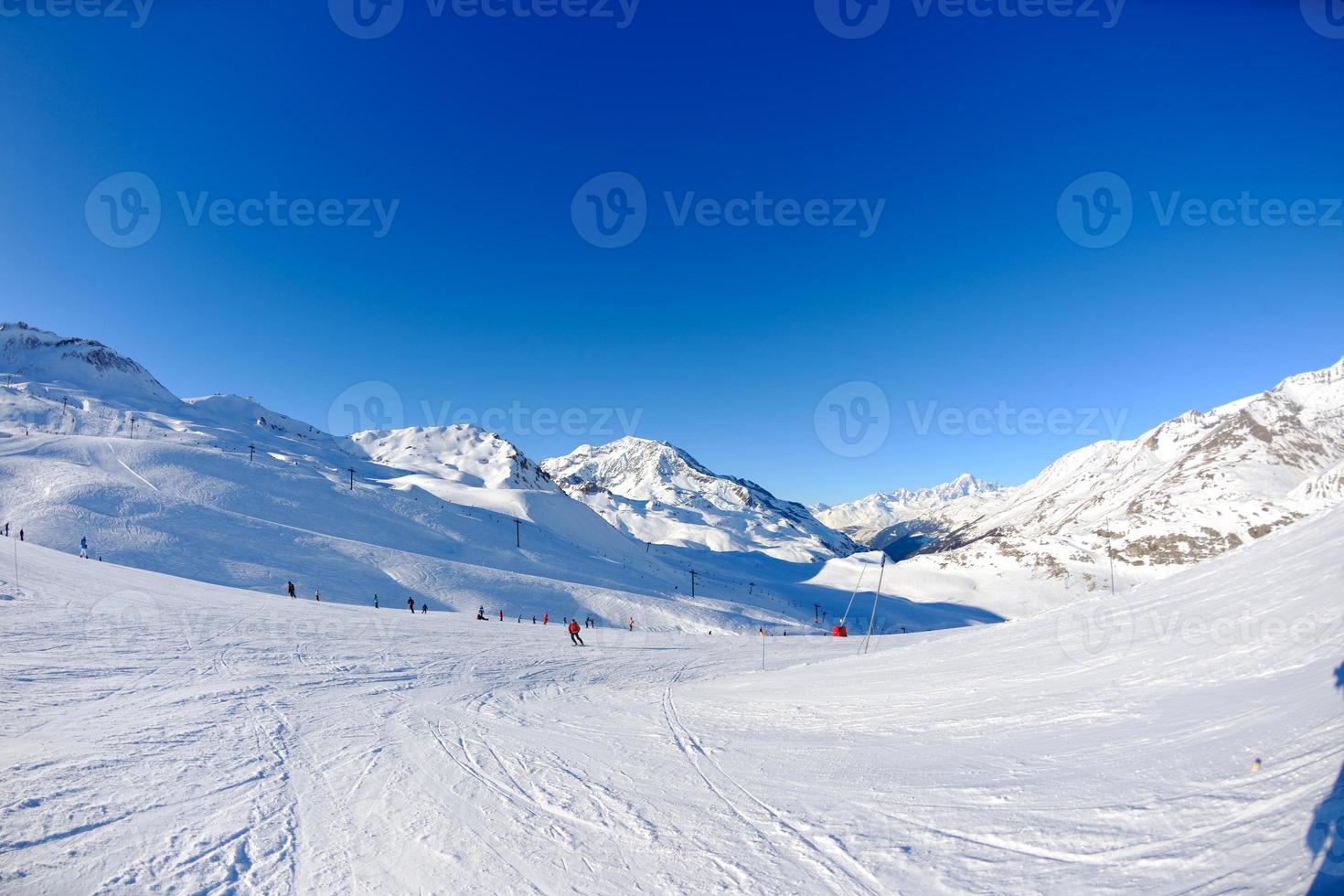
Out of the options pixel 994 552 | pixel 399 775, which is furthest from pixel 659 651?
pixel 994 552

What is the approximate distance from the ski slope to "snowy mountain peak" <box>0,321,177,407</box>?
8028 inches

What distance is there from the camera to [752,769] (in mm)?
7879

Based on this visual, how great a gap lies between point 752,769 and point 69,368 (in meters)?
261

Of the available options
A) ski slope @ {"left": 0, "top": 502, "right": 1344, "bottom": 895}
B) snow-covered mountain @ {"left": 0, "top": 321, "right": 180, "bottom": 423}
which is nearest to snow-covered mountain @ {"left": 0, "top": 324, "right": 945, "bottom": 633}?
ski slope @ {"left": 0, "top": 502, "right": 1344, "bottom": 895}

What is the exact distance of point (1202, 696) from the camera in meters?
6.74

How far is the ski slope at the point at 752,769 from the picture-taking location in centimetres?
489

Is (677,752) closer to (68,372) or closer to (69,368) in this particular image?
(68,372)

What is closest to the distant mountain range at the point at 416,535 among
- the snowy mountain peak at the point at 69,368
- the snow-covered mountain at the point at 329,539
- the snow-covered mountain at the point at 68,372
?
the snow-covered mountain at the point at 329,539

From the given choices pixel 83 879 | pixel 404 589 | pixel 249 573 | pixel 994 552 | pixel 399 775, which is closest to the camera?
pixel 83 879

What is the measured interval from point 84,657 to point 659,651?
16.3 metres

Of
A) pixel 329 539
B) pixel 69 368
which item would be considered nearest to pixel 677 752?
pixel 329 539

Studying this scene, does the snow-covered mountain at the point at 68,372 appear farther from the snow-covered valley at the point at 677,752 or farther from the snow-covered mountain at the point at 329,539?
the snow-covered valley at the point at 677,752

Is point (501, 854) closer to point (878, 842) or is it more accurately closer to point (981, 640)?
point (878, 842)

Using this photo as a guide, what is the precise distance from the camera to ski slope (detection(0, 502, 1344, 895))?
16.0 ft
